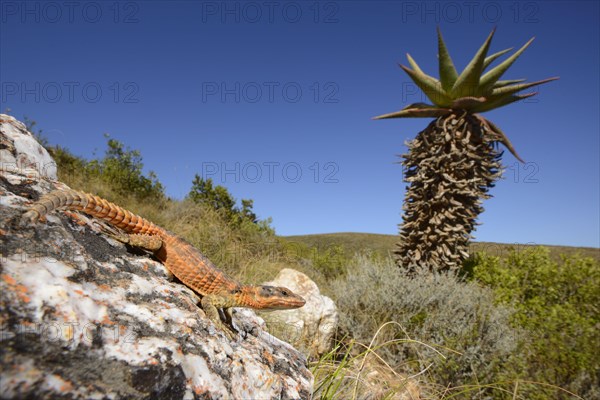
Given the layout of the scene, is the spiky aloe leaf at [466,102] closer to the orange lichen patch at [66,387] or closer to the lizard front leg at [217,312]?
the lizard front leg at [217,312]

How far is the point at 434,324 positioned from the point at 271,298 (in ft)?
12.3

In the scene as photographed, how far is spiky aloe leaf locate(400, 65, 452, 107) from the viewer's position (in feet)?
25.6

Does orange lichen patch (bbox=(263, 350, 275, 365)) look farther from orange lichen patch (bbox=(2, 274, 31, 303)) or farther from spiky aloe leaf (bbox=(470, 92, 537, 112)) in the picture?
spiky aloe leaf (bbox=(470, 92, 537, 112))

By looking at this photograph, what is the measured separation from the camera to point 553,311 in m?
5.68

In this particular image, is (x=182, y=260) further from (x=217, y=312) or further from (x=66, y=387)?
(x=66, y=387)

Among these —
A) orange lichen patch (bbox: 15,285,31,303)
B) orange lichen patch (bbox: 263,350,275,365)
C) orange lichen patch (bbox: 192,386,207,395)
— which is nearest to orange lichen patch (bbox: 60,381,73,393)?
orange lichen patch (bbox: 15,285,31,303)

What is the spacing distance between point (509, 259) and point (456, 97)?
439 cm

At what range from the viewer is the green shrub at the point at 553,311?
4754mm

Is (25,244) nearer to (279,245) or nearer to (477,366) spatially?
(477,366)

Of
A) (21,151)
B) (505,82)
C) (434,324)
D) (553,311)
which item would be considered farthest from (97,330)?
(505,82)

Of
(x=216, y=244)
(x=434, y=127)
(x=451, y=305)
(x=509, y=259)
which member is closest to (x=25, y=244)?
(x=451, y=305)

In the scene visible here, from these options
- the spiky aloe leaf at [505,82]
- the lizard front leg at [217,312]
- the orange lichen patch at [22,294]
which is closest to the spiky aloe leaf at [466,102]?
the spiky aloe leaf at [505,82]

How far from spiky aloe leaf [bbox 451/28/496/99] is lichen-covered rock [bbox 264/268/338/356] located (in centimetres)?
582

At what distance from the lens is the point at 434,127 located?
7.80 m
